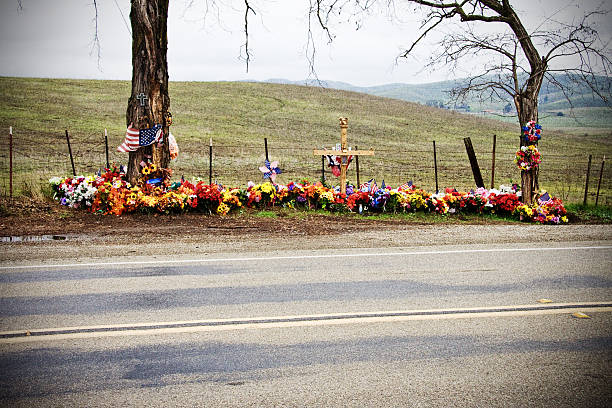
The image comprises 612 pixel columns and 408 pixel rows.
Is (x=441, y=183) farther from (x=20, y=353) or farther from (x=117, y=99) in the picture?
(x=117, y=99)

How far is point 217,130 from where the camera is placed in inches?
1521

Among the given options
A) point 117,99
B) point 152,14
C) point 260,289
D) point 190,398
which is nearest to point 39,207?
point 152,14

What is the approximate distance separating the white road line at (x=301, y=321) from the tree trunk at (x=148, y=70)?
8.37 meters

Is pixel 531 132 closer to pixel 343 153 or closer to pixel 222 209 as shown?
pixel 343 153

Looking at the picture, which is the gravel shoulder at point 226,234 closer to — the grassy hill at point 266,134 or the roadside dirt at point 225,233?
the roadside dirt at point 225,233

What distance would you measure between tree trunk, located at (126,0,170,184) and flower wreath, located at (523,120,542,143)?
9.09m

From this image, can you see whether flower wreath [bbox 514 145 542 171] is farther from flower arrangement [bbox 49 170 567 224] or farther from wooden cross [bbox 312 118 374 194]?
wooden cross [bbox 312 118 374 194]

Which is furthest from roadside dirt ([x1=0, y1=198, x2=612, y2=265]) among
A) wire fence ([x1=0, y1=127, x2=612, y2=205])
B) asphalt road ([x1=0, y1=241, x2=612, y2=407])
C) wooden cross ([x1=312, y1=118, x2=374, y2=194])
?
wire fence ([x1=0, y1=127, x2=612, y2=205])

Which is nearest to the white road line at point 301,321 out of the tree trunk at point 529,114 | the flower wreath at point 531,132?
the tree trunk at point 529,114

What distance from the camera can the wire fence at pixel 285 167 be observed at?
22.0 m

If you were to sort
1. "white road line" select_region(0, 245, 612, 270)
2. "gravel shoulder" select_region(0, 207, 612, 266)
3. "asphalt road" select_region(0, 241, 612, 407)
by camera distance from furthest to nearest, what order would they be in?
"gravel shoulder" select_region(0, 207, 612, 266), "white road line" select_region(0, 245, 612, 270), "asphalt road" select_region(0, 241, 612, 407)

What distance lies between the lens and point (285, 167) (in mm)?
26312

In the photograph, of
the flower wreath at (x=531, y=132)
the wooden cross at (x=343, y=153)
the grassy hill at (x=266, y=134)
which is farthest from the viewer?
the grassy hill at (x=266, y=134)

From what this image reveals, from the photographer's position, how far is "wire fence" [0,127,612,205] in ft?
72.2
